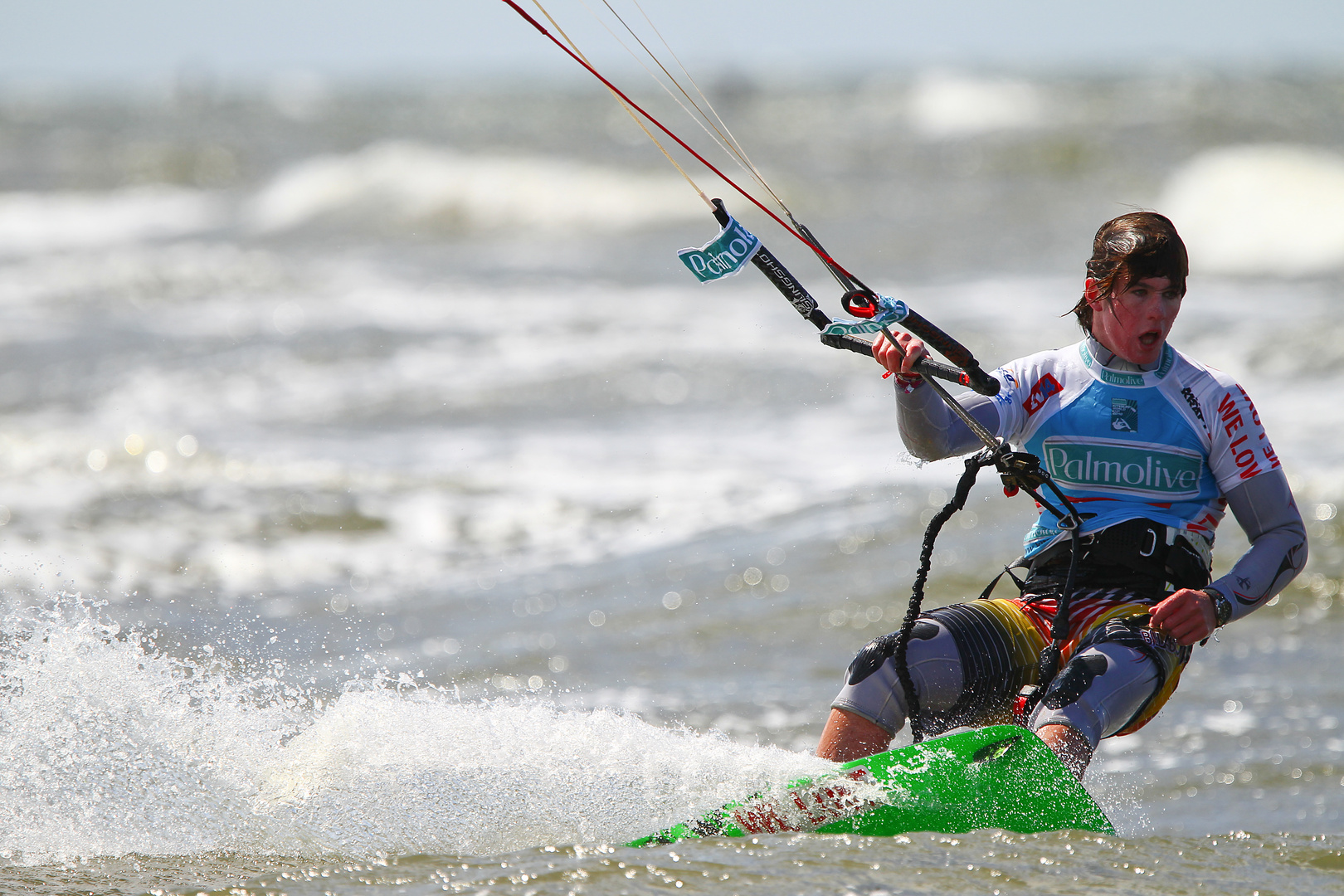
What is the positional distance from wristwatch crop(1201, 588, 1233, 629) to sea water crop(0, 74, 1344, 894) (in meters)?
0.54

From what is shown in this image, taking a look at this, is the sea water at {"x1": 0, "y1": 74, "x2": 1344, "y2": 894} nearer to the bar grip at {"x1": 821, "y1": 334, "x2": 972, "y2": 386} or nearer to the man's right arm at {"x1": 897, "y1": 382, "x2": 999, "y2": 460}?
the man's right arm at {"x1": 897, "y1": 382, "x2": 999, "y2": 460}

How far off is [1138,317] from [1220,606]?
66 cm

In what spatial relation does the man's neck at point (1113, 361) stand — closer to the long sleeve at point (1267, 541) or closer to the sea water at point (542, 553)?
the long sleeve at point (1267, 541)

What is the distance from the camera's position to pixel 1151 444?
9.96ft

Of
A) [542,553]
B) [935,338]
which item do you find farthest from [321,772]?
[542,553]

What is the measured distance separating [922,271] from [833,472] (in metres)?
8.24

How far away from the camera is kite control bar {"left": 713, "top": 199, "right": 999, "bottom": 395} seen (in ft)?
9.50

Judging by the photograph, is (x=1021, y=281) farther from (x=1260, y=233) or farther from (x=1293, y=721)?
(x=1293, y=721)

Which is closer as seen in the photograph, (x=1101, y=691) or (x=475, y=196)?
(x=1101, y=691)

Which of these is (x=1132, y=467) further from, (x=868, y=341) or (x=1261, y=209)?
(x=1261, y=209)

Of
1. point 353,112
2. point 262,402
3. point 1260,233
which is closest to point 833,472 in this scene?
point 262,402

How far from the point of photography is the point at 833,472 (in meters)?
7.70

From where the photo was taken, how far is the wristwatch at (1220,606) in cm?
293

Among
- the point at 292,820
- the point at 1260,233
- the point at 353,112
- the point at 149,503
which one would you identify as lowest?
the point at 292,820
